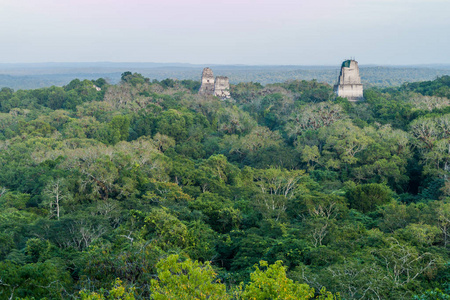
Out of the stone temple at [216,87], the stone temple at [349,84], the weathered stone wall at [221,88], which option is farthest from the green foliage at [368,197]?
the weathered stone wall at [221,88]

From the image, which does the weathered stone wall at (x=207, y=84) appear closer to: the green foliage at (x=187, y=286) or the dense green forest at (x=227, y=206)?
the dense green forest at (x=227, y=206)

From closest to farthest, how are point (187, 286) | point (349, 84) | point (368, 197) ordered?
point (187, 286) → point (368, 197) → point (349, 84)

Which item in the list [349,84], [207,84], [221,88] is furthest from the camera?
[207,84]

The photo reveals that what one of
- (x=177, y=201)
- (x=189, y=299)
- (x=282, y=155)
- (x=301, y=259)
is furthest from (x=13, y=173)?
(x=189, y=299)

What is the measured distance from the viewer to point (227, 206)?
66.3 feet

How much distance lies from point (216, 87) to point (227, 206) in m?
41.1

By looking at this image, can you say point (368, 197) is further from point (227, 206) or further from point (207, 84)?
point (207, 84)

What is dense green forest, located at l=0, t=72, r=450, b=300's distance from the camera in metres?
10.2

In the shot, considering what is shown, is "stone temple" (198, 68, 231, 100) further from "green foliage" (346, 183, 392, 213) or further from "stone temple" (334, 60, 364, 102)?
"green foliage" (346, 183, 392, 213)

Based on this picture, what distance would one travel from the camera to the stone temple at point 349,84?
4712 cm

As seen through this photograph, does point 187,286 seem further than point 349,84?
No

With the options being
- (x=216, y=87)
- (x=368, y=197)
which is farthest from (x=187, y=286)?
(x=216, y=87)

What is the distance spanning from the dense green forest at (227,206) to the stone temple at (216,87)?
49.3 ft

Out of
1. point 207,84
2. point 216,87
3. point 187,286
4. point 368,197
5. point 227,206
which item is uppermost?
point 207,84
